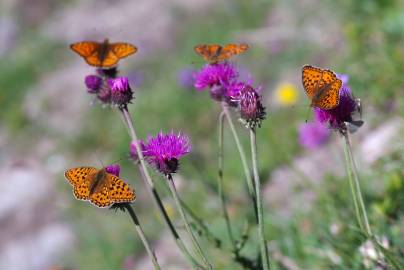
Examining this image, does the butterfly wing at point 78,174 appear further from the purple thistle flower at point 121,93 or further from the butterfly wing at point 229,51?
the butterfly wing at point 229,51

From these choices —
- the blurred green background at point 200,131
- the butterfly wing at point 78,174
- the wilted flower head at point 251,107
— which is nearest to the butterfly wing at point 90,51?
the blurred green background at point 200,131

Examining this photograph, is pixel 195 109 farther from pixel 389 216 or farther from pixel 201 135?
pixel 389 216

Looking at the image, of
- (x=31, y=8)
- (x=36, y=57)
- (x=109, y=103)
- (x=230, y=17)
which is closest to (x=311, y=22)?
(x=230, y=17)

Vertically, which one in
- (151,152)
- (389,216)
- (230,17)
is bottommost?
(151,152)

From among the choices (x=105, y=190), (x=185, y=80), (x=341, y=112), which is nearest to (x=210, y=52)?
(x=341, y=112)

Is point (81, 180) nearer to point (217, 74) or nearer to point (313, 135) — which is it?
point (217, 74)

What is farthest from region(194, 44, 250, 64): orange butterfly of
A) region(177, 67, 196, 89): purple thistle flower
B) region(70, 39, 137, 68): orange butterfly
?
region(177, 67, 196, 89): purple thistle flower
